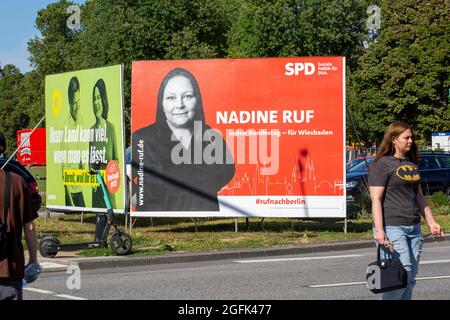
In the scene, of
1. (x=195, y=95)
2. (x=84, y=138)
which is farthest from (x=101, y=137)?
(x=195, y=95)

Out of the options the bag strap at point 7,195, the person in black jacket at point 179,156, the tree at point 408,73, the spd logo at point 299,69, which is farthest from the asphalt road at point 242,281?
the tree at point 408,73

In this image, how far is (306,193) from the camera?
18312 mm

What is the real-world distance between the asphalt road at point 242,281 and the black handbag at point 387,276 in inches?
116

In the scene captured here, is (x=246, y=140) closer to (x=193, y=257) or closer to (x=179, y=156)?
(x=179, y=156)

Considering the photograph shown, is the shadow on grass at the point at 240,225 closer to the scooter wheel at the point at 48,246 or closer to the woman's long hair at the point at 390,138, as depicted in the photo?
the scooter wheel at the point at 48,246

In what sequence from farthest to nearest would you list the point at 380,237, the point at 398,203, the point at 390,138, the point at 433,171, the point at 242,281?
the point at 433,171
the point at 242,281
the point at 390,138
the point at 398,203
the point at 380,237

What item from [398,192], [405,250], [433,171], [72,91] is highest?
[72,91]

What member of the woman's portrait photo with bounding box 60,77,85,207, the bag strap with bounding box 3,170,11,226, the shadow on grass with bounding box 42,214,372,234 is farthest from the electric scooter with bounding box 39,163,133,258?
the bag strap with bounding box 3,170,11,226

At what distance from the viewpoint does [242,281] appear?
1220cm

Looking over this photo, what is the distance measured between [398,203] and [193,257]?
25.9ft

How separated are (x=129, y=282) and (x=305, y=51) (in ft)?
173

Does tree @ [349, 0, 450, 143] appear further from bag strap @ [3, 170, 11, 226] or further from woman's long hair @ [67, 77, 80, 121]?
bag strap @ [3, 170, 11, 226]

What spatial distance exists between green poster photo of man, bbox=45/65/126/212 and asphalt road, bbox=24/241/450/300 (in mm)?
4014
